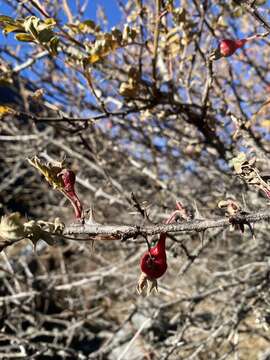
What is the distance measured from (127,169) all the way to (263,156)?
6.56 feet

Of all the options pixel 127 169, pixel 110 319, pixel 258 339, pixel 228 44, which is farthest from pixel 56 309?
pixel 228 44

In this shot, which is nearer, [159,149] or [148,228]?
[148,228]

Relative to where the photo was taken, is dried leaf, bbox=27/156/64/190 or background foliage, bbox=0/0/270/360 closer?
dried leaf, bbox=27/156/64/190

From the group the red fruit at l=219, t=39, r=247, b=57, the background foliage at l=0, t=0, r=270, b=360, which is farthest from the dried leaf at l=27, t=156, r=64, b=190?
the red fruit at l=219, t=39, r=247, b=57

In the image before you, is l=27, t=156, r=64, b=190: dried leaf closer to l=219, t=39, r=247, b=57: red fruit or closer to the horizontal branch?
the horizontal branch

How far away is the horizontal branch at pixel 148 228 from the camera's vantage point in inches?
29.3

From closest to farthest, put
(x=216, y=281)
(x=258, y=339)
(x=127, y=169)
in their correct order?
1. (x=216, y=281)
2. (x=258, y=339)
3. (x=127, y=169)

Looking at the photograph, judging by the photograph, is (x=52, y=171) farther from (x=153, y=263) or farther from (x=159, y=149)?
(x=159, y=149)

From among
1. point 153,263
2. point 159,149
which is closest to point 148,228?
point 153,263

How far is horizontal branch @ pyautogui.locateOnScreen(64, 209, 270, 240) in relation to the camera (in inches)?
29.3

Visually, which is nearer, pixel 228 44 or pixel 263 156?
pixel 228 44

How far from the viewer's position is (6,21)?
43.8 inches

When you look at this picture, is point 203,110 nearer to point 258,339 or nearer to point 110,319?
point 258,339

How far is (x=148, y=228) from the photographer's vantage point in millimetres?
755
